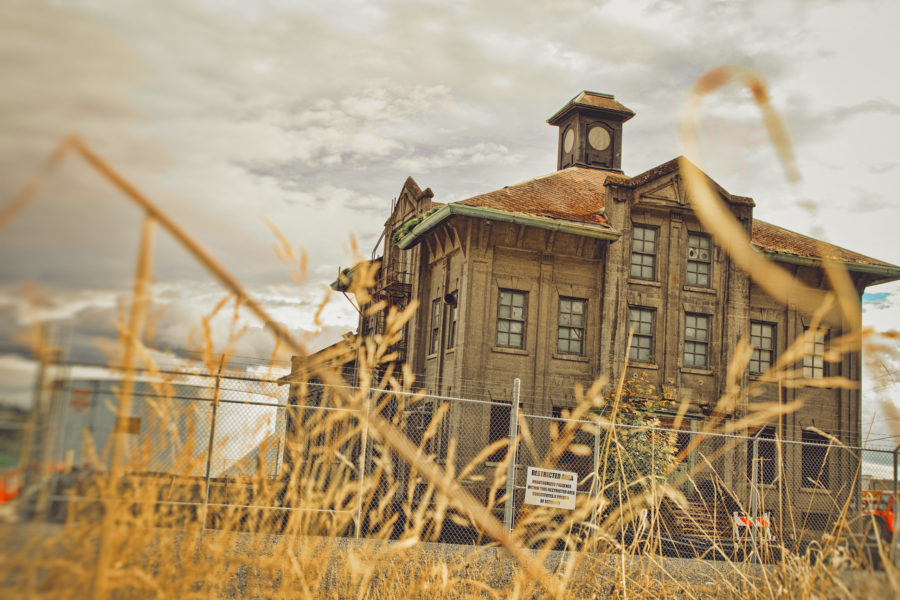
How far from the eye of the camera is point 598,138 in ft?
99.6

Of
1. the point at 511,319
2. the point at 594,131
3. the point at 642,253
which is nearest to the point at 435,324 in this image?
the point at 511,319

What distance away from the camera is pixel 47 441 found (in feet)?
4.80

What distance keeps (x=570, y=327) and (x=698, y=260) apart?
4987mm

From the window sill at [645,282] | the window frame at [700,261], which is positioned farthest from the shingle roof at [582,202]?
the window sill at [645,282]

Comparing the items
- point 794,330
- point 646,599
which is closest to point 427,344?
point 794,330

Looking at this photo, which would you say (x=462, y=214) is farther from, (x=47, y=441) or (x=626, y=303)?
(x=47, y=441)

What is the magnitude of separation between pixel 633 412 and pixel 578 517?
17.9 metres

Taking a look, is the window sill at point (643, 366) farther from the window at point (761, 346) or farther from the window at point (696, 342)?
the window at point (761, 346)

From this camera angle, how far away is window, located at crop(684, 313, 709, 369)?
2416cm

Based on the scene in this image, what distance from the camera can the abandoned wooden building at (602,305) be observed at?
2245 centimetres

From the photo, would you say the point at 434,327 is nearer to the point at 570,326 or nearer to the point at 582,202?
the point at 570,326

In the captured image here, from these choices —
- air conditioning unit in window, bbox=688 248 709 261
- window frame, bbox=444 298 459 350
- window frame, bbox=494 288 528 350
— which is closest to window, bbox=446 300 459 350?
window frame, bbox=444 298 459 350

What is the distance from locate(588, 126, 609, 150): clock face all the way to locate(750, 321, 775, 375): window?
935cm

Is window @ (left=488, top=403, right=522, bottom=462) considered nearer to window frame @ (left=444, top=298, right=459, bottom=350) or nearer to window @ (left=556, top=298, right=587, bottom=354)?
window frame @ (left=444, top=298, right=459, bottom=350)
